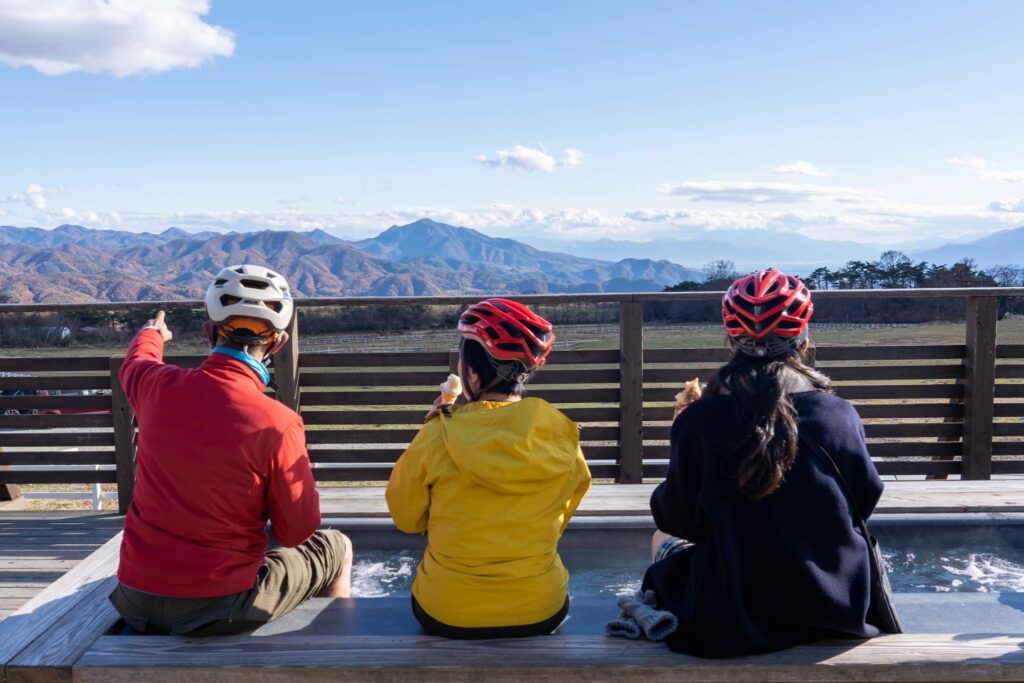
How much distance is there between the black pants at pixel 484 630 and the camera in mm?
2393

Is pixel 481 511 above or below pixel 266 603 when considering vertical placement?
above

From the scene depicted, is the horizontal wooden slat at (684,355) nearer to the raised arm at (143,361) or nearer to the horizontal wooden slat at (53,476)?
the raised arm at (143,361)

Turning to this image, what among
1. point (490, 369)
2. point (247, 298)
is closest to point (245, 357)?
point (247, 298)

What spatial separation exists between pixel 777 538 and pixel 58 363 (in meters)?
5.15

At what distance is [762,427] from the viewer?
6.78 feet

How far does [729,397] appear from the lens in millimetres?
2193

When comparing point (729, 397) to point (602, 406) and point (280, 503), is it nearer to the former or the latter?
point (280, 503)

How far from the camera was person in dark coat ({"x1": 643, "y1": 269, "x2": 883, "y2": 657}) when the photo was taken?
2107 millimetres

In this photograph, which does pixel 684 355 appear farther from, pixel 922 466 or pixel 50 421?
pixel 50 421

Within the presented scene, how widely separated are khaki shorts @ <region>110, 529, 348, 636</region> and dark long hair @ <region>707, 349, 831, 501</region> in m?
1.52

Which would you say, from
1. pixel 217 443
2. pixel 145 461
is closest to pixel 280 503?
pixel 217 443

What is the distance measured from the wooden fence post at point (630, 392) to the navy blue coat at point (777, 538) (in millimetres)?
3453

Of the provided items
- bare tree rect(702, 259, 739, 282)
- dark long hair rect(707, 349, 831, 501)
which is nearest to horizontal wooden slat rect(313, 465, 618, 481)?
dark long hair rect(707, 349, 831, 501)

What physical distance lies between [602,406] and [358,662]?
3841mm
